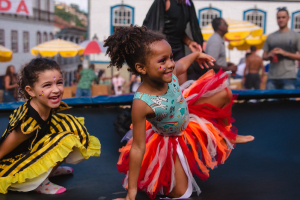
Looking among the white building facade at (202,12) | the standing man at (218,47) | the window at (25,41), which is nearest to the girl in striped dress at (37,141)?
the standing man at (218,47)

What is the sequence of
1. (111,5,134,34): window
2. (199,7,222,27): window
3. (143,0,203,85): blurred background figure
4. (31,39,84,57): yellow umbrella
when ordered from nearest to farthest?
(143,0,203,85): blurred background figure, (31,39,84,57): yellow umbrella, (111,5,134,34): window, (199,7,222,27): window

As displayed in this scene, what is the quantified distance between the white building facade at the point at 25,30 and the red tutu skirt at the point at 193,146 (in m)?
5.89

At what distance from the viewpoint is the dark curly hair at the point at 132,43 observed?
55.8 inches

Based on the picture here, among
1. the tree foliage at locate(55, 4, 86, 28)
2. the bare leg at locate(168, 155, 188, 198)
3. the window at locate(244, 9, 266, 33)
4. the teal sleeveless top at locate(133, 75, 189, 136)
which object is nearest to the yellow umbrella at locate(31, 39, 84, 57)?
the teal sleeveless top at locate(133, 75, 189, 136)

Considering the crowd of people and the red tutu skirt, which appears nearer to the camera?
the crowd of people

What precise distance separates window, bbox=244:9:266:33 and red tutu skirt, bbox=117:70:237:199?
456 inches

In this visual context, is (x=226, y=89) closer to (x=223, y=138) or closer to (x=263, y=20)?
(x=223, y=138)

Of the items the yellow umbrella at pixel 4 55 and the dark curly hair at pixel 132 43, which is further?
the yellow umbrella at pixel 4 55

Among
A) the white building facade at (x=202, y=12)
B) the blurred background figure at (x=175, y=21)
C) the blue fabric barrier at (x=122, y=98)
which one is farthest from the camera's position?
the white building facade at (x=202, y=12)

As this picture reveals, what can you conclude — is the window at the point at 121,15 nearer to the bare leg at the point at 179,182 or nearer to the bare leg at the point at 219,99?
the bare leg at the point at 219,99

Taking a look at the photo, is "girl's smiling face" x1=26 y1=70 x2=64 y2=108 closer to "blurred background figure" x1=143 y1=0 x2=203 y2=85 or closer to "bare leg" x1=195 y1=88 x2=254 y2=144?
"bare leg" x1=195 y1=88 x2=254 y2=144

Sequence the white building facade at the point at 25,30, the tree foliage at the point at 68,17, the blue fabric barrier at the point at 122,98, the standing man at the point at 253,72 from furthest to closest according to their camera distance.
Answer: the tree foliage at the point at 68,17
the white building facade at the point at 25,30
the standing man at the point at 253,72
the blue fabric barrier at the point at 122,98

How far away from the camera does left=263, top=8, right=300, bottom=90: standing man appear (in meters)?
3.58

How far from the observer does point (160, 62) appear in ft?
4.66
